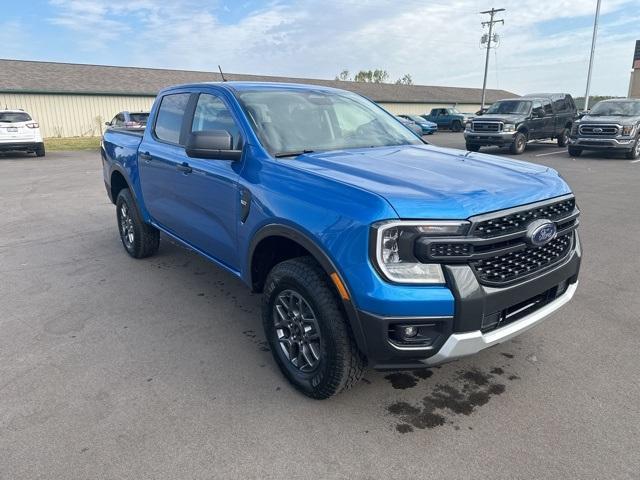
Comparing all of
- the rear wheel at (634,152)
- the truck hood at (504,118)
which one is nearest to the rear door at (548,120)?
the truck hood at (504,118)

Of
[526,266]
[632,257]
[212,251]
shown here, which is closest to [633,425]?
[526,266]

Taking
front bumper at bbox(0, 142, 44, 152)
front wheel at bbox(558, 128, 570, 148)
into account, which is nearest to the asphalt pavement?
front bumper at bbox(0, 142, 44, 152)

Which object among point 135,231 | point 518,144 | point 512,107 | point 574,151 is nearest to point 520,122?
point 518,144

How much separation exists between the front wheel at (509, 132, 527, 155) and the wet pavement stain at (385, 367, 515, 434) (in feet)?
48.3

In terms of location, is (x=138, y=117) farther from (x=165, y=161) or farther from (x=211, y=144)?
(x=211, y=144)

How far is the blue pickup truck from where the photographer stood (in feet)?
7.87

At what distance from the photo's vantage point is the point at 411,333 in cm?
245

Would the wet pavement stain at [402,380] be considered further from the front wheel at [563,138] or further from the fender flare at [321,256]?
the front wheel at [563,138]

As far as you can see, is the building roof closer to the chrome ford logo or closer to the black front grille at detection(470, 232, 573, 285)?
the black front grille at detection(470, 232, 573, 285)

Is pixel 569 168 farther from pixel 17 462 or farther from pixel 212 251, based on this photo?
pixel 17 462

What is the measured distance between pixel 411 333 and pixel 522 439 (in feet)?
2.87

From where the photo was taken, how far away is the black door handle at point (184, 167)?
397 centimetres

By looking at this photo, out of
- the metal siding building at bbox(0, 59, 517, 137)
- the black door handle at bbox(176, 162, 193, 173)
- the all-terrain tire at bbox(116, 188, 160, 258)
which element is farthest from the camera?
the metal siding building at bbox(0, 59, 517, 137)

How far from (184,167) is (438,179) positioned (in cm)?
222
